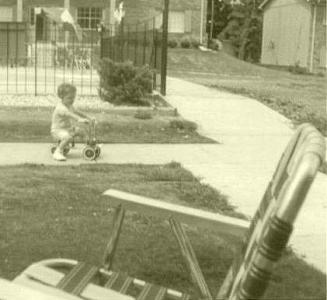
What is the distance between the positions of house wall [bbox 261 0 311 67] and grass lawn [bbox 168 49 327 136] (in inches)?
309

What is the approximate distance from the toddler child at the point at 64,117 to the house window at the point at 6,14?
34.4 metres

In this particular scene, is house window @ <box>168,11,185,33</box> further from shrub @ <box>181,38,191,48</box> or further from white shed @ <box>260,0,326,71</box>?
shrub @ <box>181,38,191,48</box>

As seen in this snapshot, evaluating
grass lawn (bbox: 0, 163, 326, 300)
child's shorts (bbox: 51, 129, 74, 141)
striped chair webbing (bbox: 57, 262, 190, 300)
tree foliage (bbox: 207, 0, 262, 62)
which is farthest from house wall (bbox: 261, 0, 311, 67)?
striped chair webbing (bbox: 57, 262, 190, 300)

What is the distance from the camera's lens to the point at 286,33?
48.5 m

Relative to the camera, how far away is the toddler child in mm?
10164

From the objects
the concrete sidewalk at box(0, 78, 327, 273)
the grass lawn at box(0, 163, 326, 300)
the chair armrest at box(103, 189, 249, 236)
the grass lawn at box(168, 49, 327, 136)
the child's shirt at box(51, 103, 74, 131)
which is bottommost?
the grass lawn at box(168, 49, 327, 136)

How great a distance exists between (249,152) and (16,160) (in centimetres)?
290

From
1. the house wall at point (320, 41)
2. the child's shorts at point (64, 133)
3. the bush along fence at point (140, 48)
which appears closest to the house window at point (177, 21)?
the house wall at point (320, 41)

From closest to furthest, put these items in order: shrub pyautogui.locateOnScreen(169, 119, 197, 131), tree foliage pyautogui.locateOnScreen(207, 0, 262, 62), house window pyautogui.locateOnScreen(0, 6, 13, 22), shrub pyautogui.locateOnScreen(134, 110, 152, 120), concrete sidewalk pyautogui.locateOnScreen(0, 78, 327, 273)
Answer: concrete sidewalk pyautogui.locateOnScreen(0, 78, 327, 273) < shrub pyautogui.locateOnScreen(169, 119, 197, 131) < shrub pyautogui.locateOnScreen(134, 110, 152, 120) < house window pyautogui.locateOnScreen(0, 6, 13, 22) < tree foliage pyautogui.locateOnScreen(207, 0, 262, 62)

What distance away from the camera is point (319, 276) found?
568 centimetres

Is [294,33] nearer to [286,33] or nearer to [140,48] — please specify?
[286,33]

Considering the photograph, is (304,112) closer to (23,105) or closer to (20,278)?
(23,105)

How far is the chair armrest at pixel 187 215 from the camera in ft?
13.6

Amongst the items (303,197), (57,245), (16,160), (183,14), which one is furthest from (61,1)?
(303,197)
